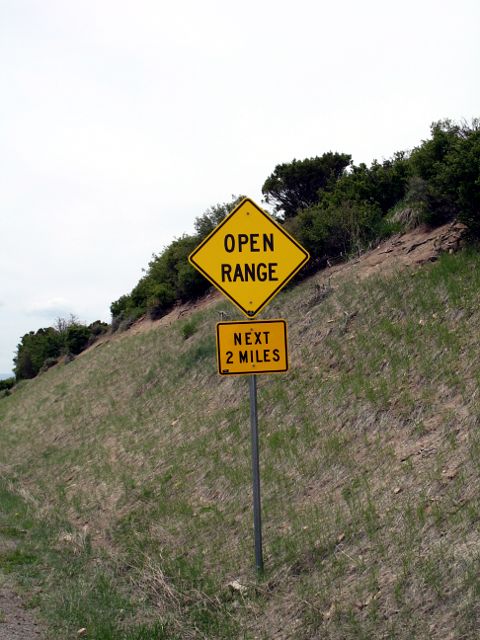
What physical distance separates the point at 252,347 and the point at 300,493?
2436 millimetres

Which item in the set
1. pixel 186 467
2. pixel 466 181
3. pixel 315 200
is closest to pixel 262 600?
pixel 186 467

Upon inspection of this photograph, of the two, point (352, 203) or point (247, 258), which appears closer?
point (247, 258)

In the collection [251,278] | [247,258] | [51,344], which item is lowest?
[251,278]

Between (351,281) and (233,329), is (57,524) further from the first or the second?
(351,281)

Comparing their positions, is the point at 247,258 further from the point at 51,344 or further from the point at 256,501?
the point at 51,344

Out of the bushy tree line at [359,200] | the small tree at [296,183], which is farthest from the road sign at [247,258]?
the small tree at [296,183]

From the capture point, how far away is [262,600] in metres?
6.59

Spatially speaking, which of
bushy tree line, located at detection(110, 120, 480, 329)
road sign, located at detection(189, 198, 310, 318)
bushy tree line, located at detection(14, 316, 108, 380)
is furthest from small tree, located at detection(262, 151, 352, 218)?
road sign, located at detection(189, 198, 310, 318)

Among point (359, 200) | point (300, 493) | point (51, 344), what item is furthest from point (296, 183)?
point (51, 344)

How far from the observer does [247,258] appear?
7.50 metres

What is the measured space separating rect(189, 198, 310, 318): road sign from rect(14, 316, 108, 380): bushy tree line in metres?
30.8

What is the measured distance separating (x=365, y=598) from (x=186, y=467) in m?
6.29

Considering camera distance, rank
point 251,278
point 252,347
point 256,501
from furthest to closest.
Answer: point 251,278 < point 252,347 < point 256,501

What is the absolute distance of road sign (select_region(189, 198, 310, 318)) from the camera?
7.44 metres
